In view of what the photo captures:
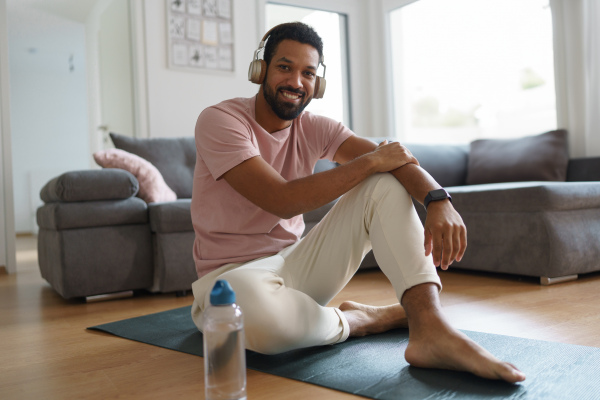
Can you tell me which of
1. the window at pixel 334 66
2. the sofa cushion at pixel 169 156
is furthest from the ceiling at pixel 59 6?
the sofa cushion at pixel 169 156

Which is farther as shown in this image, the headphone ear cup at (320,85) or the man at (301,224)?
the headphone ear cup at (320,85)

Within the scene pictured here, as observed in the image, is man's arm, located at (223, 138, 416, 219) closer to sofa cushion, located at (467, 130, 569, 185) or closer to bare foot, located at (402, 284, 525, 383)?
bare foot, located at (402, 284, 525, 383)

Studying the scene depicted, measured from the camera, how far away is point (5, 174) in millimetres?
3902

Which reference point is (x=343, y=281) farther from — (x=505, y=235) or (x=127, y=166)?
(x=127, y=166)

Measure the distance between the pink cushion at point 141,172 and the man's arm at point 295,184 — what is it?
5.02ft

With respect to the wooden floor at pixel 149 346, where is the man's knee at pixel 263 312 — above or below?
above

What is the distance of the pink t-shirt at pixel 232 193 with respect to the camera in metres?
1.45

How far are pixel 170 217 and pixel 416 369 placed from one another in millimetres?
1607

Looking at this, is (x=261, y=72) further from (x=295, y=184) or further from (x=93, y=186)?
(x=93, y=186)

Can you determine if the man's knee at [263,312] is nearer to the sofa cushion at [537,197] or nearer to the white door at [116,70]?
the sofa cushion at [537,197]

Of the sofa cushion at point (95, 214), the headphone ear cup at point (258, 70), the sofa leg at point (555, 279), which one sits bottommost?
the sofa leg at point (555, 279)

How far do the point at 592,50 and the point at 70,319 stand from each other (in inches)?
132

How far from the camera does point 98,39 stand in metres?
5.40

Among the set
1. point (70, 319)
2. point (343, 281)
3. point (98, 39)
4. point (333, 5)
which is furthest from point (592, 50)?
point (98, 39)
